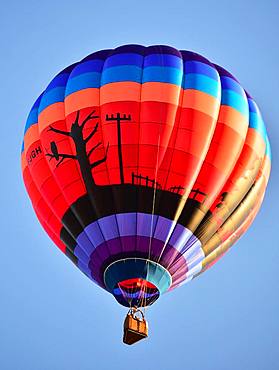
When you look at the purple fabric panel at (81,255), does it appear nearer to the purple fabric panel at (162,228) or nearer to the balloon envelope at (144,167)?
the balloon envelope at (144,167)

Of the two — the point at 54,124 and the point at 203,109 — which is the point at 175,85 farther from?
the point at 54,124

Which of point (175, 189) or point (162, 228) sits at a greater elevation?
point (175, 189)

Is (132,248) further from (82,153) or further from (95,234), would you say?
(82,153)

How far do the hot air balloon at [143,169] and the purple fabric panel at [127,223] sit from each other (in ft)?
0.04

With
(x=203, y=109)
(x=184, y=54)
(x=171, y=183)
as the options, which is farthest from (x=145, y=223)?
(x=184, y=54)

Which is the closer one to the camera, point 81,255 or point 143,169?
point 143,169

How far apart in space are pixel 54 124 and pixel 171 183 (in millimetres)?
2024

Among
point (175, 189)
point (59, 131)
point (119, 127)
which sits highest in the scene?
point (59, 131)

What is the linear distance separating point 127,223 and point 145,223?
0.81 feet

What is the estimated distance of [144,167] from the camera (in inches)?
613

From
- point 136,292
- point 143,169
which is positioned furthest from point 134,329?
point 143,169

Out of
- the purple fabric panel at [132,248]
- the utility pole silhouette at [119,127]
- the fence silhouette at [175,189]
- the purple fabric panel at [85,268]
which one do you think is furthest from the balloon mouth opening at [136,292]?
the utility pole silhouette at [119,127]

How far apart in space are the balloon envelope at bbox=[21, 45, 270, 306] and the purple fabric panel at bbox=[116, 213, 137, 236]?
1 cm

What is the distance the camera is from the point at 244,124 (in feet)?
53.9
